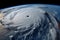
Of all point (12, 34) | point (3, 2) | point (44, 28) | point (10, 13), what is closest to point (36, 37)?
point (44, 28)

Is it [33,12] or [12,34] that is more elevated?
[33,12]

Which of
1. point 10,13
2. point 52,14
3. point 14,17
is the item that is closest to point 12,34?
point 14,17

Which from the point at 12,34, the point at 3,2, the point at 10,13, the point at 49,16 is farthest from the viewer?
the point at 3,2

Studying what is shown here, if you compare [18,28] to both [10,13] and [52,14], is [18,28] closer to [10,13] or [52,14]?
[10,13]

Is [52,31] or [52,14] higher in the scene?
[52,14]

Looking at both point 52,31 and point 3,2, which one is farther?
point 3,2

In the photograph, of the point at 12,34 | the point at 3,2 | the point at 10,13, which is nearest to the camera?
the point at 12,34

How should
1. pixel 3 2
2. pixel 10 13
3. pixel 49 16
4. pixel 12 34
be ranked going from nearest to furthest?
1. pixel 12 34
2. pixel 49 16
3. pixel 10 13
4. pixel 3 2

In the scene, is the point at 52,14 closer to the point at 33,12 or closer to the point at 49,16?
the point at 49,16

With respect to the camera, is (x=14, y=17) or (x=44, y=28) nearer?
(x=44, y=28)
